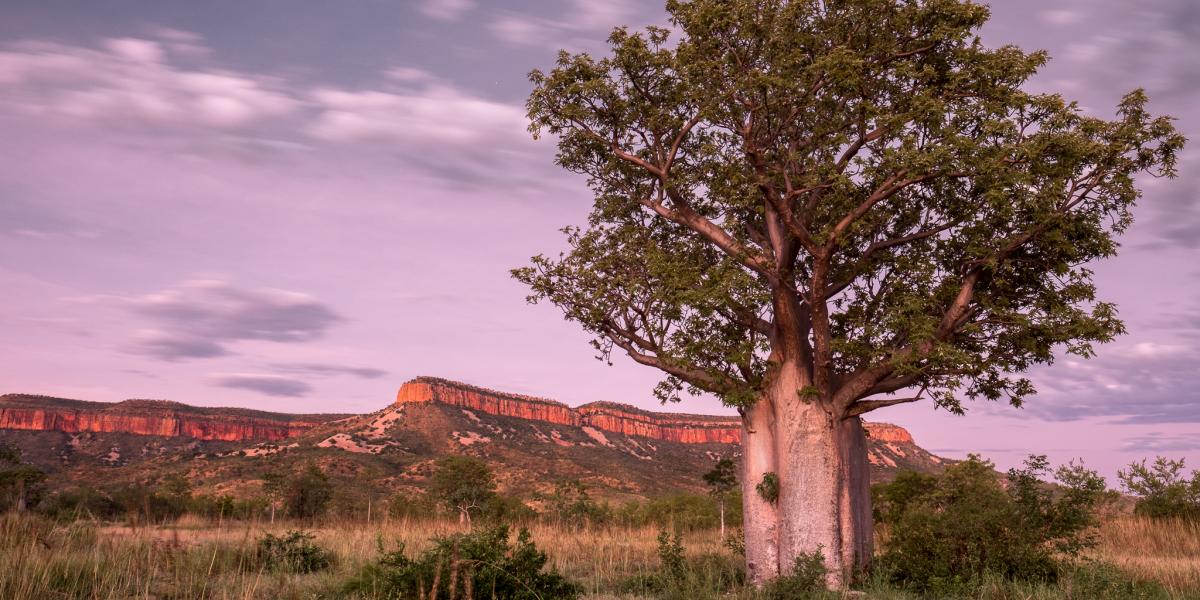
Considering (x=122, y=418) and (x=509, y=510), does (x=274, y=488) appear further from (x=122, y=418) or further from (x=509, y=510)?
(x=122, y=418)

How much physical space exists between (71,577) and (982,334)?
584 inches

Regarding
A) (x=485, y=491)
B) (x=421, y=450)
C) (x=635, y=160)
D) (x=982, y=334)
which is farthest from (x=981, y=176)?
(x=421, y=450)

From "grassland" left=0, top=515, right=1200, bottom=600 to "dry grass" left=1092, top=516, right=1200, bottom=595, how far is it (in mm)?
30

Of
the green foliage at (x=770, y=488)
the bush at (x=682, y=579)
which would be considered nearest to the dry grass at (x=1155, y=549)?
the green foliage at (x=770, y=488)

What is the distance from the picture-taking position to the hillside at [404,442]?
67.2 meters

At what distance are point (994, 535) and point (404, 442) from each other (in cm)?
8260

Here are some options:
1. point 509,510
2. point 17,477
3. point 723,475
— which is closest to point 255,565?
point 509,510

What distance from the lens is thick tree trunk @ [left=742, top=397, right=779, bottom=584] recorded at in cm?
1531

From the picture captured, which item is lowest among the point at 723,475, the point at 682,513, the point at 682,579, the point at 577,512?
the point at 682,513

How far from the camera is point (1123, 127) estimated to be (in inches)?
567

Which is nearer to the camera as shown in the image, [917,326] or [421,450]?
[917,326]

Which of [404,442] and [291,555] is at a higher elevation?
[404,442]

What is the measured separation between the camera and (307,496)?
127ft

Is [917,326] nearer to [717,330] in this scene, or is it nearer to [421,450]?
[717,330]
